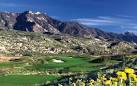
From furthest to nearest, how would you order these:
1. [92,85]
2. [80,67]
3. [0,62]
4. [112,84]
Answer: [0,62] → [80,67] → [92,85] → [112,84]

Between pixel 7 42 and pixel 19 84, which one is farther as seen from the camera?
pixel 7 42

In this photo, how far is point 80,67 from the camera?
64250mm

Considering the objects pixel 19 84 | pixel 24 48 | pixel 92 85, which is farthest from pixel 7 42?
pixel 92 85

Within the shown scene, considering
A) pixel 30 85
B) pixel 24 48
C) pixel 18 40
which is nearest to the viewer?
pixel 30 85

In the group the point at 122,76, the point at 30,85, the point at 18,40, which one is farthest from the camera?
the point at 18,40

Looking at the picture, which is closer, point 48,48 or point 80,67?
point 80,67

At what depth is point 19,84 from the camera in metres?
39.8

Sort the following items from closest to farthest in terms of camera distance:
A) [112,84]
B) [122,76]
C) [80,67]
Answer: [122,76], [112,84], [80,67]

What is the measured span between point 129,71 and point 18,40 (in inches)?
7455

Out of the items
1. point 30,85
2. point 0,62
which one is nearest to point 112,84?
point 30,85

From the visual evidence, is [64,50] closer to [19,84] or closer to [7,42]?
[7,42]

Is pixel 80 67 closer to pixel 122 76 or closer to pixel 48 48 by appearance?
pixel 122 76

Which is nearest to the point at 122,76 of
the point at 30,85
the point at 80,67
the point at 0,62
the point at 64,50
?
the point at 30,85

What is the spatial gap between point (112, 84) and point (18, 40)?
188546mm
